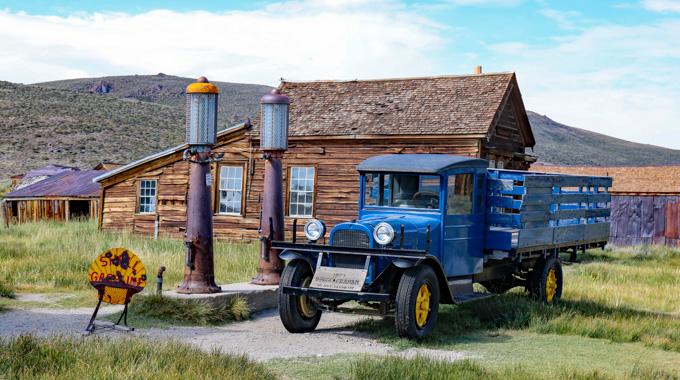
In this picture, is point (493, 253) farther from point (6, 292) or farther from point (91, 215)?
point (91, 215)

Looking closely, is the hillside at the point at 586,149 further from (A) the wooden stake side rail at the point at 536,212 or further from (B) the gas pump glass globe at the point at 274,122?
(B) the gas pump glass globe at the point at 274,122

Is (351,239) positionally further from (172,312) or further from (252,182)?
(252,182)

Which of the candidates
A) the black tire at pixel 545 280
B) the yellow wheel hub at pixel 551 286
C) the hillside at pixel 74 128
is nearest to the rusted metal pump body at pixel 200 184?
the black tire at pixel 545 280

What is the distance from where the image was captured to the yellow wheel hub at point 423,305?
832cm

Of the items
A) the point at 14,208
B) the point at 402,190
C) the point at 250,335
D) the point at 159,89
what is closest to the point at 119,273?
the point at 250,335

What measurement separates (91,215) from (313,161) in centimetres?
1081

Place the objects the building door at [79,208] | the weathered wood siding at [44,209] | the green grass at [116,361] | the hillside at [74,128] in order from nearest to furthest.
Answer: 1. the green grass at [116,361]
2. the weathered wood siding at [44,209]
3. the building door at [79,208]
4. the hillside at [74,128]

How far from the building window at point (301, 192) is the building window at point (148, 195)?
455 cm

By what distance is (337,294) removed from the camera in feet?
26.8

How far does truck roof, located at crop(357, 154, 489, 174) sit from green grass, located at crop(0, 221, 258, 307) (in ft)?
12.9

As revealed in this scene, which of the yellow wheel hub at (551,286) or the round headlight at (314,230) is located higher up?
the round headlight at (314,230)

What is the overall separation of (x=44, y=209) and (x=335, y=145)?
14024 mm

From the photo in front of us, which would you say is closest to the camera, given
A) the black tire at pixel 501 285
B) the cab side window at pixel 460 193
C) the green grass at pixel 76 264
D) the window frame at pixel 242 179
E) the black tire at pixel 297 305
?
the black tire at pixel 297 305

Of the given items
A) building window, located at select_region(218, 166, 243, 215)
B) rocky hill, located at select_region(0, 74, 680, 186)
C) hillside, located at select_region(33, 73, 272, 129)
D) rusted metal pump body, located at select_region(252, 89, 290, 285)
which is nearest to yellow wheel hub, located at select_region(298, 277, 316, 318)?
rusted metal pump body, located at select_region(252, 89, 290, 285)
